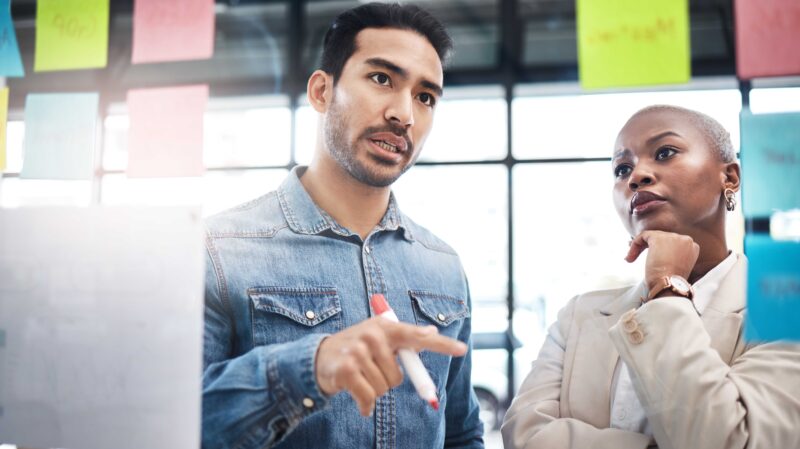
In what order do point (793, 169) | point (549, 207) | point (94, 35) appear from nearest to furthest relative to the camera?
point (793, 169) → point (549, 207) → point (94, 35)

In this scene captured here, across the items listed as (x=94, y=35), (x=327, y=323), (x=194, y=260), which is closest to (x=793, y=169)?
(x=327, y=323)

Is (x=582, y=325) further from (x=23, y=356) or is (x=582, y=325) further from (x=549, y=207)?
(x=23, y=356)

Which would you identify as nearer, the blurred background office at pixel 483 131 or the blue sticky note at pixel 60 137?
the blurred background office at pixel 483 131

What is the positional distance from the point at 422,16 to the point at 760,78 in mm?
461

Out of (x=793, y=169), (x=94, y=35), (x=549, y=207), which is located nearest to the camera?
(x=793, y=169)

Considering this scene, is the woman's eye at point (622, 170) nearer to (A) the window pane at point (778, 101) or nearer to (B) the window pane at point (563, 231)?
(B) the window pane at point (563, 231)

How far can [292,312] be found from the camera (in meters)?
0.92

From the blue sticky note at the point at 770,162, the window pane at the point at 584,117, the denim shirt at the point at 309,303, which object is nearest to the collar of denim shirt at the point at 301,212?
the denim shirt at the point at 309,303

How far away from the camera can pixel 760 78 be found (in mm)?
758

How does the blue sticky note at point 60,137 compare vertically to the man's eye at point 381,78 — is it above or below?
below

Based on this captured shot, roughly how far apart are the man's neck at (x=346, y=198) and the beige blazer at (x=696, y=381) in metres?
0.40

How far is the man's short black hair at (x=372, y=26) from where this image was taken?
93 centimetres

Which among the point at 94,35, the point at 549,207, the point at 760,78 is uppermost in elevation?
the point at 94,35

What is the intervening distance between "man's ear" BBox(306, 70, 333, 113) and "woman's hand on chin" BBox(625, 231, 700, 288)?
52 cm
